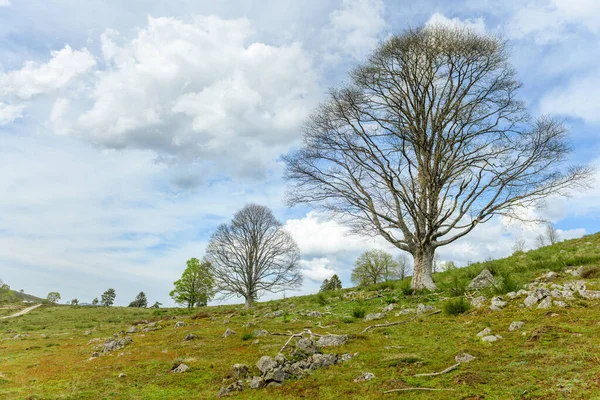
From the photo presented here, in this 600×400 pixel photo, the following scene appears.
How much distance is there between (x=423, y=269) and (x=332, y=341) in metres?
9.69

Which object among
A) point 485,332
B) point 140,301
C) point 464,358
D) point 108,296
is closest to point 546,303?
point 485,332

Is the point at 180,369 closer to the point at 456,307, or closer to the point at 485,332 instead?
the point at 485,332

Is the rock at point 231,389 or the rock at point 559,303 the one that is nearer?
the rock at point 231,389

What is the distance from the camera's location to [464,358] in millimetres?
6879

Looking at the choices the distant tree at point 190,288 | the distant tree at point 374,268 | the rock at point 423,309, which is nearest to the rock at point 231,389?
the rock at point 423,309

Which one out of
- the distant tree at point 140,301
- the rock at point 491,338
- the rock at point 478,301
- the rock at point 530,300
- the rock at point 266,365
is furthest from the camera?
the distant tree at point 140,301

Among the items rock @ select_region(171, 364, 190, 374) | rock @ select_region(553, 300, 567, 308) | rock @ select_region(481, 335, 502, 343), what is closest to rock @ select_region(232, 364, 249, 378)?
rock @ select_region(171, 364, 190, 374)

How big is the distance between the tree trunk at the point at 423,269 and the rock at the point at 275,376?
11.9 metres

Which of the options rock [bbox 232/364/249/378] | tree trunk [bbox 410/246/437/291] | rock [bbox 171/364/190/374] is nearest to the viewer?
rock [bbox 232/364/249/378]

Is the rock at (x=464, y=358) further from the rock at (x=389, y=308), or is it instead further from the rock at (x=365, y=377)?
the rock at (x=389, y=308)

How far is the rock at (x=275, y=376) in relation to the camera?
732 centimetres

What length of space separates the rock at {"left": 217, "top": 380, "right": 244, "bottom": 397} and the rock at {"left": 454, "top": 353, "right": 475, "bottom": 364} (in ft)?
14.9

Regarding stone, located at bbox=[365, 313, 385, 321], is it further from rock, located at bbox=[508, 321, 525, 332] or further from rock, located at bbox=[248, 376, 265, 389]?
rock, located at bbox=[248, 376, 265, 389]

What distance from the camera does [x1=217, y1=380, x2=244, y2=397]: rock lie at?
7.03 metres
